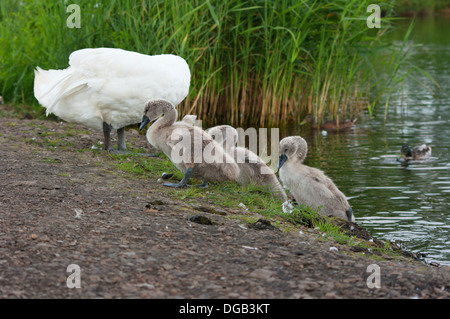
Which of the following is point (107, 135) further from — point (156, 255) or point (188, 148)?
point (156, 255)

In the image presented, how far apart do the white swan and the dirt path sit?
1.41m

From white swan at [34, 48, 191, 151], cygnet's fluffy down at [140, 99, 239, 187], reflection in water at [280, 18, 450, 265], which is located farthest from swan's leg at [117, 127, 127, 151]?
reflection in water at [280, 18, 450, 265]

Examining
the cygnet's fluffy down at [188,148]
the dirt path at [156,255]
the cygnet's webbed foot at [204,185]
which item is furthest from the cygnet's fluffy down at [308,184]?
the dirt path at [156,255]

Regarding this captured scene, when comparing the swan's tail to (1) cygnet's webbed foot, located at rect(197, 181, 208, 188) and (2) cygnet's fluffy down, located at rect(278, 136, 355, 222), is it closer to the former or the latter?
(1) cygnet's webbed foot, located at rect(197, 181, 208, 188)

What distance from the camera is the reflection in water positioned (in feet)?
21.1

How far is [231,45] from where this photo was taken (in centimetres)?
1184

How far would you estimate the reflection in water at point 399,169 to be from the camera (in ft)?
21.1

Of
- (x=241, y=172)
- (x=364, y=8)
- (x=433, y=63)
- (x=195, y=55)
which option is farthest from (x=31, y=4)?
(x=433, y=63)

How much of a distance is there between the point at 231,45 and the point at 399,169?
13.7ft

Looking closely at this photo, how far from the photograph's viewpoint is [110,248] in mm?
4129

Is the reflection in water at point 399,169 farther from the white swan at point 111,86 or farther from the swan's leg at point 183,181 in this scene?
the white swan at point 111,86

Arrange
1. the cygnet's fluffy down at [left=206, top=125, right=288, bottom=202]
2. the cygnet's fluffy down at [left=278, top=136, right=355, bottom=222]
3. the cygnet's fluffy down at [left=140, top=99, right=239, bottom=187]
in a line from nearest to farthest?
the cygnet's fluffy down at [left=278, top=136, right=355, bottom=222]
the cygnet's fluffy down at [left=140, top=99, right=239, bottom=187]
the cygnet's fluffy down at [left=206, top=125, right=288, bottom=202]

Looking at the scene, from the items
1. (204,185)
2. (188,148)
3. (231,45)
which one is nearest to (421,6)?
(231,45)
